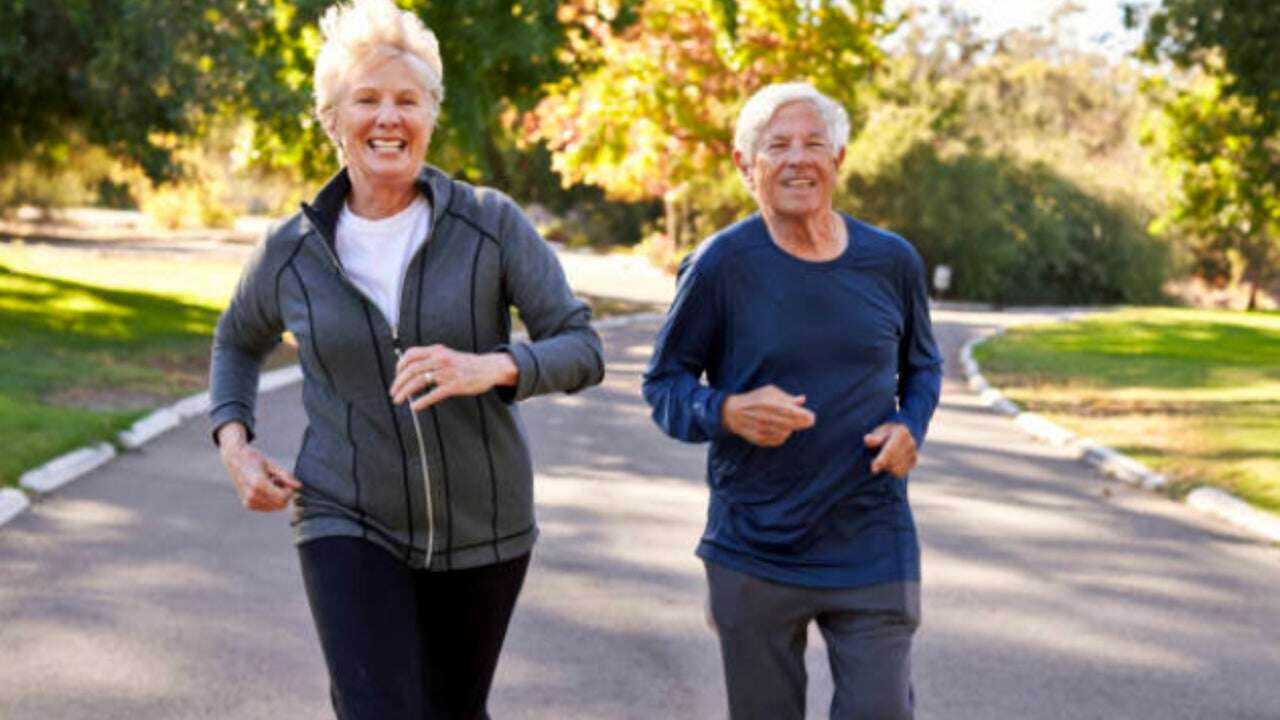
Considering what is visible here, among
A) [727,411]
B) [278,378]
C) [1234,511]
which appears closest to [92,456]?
[278,378]

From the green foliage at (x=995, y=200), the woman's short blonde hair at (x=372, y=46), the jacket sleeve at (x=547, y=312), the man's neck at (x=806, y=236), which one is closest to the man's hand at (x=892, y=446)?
the man's neck at (x=806, y=236)

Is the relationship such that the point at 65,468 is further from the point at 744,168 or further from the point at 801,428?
the point at 801,428

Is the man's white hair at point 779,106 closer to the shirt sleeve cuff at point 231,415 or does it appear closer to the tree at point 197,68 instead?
the shirt sleeve cuff at point 231,415

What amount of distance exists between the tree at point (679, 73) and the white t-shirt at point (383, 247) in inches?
834

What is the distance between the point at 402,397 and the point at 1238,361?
25438 millimetres

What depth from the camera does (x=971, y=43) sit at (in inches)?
2869

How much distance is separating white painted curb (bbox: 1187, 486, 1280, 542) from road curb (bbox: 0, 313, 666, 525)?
170 inches

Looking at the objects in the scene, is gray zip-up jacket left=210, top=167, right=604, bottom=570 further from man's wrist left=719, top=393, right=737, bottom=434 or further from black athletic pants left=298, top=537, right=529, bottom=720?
man's wrist left=719, top=393, right=737, bottom=434

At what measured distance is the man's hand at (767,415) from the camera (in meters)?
3.69

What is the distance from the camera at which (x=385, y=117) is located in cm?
370

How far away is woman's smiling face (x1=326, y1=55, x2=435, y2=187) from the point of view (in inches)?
146

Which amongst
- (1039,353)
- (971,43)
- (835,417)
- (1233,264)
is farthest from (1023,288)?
(835,417)

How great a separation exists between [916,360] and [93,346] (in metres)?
17.0

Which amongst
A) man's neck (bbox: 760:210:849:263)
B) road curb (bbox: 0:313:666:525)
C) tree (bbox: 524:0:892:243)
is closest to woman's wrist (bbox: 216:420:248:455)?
man's neck (bbox: 760:210:849:263)
